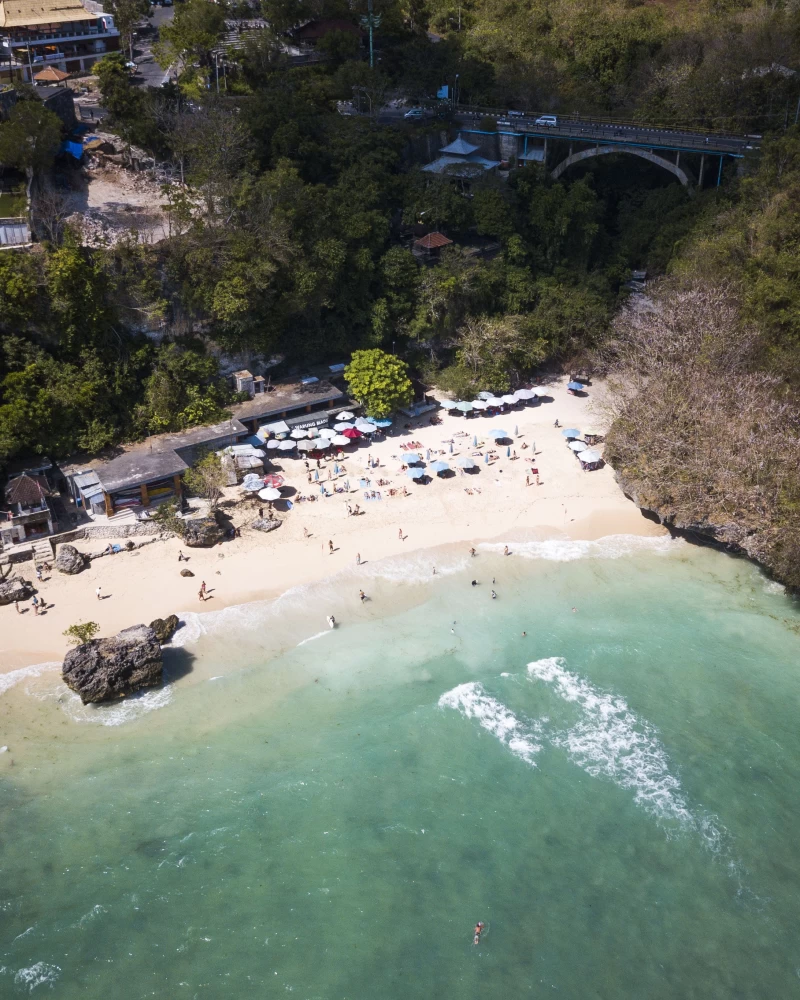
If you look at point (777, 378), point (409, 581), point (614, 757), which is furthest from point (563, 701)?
point (777, 378)

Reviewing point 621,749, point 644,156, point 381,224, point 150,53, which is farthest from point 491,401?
point 150,53

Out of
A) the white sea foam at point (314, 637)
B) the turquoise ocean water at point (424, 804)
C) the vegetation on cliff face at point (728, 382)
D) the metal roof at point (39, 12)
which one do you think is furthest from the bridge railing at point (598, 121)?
the white sea foam at point (314, 637)

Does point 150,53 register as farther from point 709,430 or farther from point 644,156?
point 709,430

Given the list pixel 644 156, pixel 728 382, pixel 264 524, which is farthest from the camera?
pixel 644 156

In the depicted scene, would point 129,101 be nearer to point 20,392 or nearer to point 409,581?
point 20,392

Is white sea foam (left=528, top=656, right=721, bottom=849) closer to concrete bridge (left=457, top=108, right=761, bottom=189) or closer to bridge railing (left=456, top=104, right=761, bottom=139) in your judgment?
concrete bridge (left=457, top=108, right=761, bottom=189)

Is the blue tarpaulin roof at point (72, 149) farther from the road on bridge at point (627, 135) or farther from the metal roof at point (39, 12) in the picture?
the road on bridge at point (627, 135)
